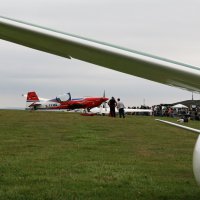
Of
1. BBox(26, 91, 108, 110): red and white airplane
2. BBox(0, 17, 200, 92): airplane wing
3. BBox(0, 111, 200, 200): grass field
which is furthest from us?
BBox(26, 91, 108, 110): red and white airplane

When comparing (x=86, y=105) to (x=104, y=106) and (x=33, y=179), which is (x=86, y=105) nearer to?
(x=104, y=106)

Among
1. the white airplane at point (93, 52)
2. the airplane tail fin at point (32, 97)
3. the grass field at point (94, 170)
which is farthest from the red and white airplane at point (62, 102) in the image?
the white airplane at point (93, 52)

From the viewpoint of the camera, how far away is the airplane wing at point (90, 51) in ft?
13.1

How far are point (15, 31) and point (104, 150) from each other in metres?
6.78

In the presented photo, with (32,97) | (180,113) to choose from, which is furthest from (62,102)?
(180,113)

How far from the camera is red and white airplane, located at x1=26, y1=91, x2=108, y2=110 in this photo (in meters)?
57.9

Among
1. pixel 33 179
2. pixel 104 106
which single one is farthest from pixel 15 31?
pixel 104 106

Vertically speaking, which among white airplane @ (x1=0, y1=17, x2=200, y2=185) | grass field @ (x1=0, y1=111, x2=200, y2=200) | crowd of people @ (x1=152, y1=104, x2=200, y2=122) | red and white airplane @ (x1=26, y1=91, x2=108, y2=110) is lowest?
grass field @ (x1=0, y1=111, x2=200, y2=200)

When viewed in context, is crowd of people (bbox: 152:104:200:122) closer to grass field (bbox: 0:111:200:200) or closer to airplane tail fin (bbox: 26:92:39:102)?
airplane tail fin (bbox: 26:92:39:102)

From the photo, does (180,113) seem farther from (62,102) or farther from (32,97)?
(32,97)

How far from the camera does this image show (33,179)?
6824mm

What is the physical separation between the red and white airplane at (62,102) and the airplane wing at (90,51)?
52.7m

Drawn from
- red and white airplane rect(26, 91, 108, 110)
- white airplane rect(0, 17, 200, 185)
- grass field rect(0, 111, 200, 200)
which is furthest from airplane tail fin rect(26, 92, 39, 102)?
white airplane rect(0, 17, 200, 185)

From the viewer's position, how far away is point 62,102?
68.8 meters
